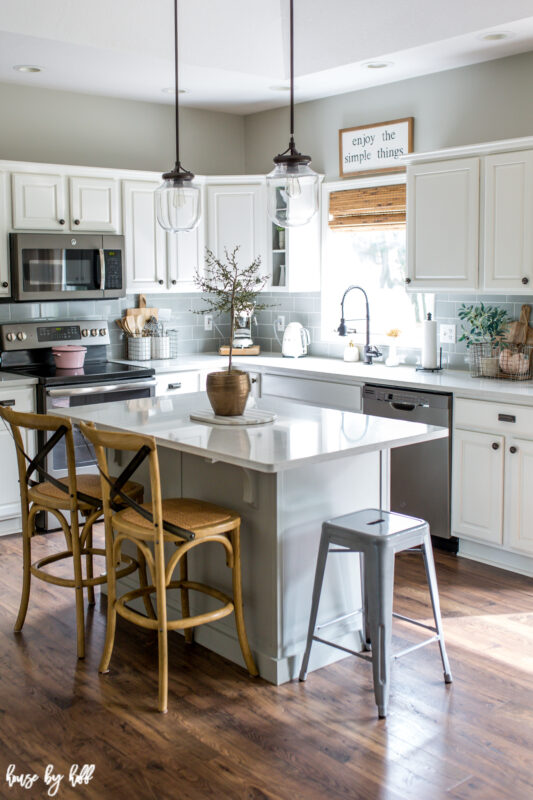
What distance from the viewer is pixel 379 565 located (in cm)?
286

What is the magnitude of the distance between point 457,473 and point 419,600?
85 centimetres

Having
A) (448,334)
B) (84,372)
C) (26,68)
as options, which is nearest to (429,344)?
(448,334)

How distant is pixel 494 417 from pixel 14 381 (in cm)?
272

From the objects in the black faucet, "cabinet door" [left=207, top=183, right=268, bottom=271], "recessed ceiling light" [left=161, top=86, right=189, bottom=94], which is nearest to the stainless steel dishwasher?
the black faucet

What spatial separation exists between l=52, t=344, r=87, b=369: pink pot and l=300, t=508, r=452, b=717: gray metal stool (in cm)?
283

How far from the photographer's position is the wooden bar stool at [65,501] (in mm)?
3340

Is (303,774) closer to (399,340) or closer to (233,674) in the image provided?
(233,674)

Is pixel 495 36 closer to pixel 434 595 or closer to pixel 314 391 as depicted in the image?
pixel 314 391

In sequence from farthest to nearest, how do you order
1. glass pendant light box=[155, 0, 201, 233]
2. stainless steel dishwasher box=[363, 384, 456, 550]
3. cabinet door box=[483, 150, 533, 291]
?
stainless steel dishwasher box=[363, 384, 456, 550]
cabinet door box=[483, 150, 533, 291]
glass pendant light box=[155, 0, 201, 233]

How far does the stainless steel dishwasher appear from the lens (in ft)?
15.0

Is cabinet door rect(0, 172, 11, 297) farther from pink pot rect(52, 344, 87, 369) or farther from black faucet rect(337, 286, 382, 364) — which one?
black faucet rect(337, 286, 382, 364)

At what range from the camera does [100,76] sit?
521cm

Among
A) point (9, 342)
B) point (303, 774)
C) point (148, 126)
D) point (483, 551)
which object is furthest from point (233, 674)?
point (148, 126)


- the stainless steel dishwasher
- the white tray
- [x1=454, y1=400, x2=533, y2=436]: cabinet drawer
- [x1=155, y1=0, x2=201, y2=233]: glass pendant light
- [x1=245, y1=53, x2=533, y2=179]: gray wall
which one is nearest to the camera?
the white tray
